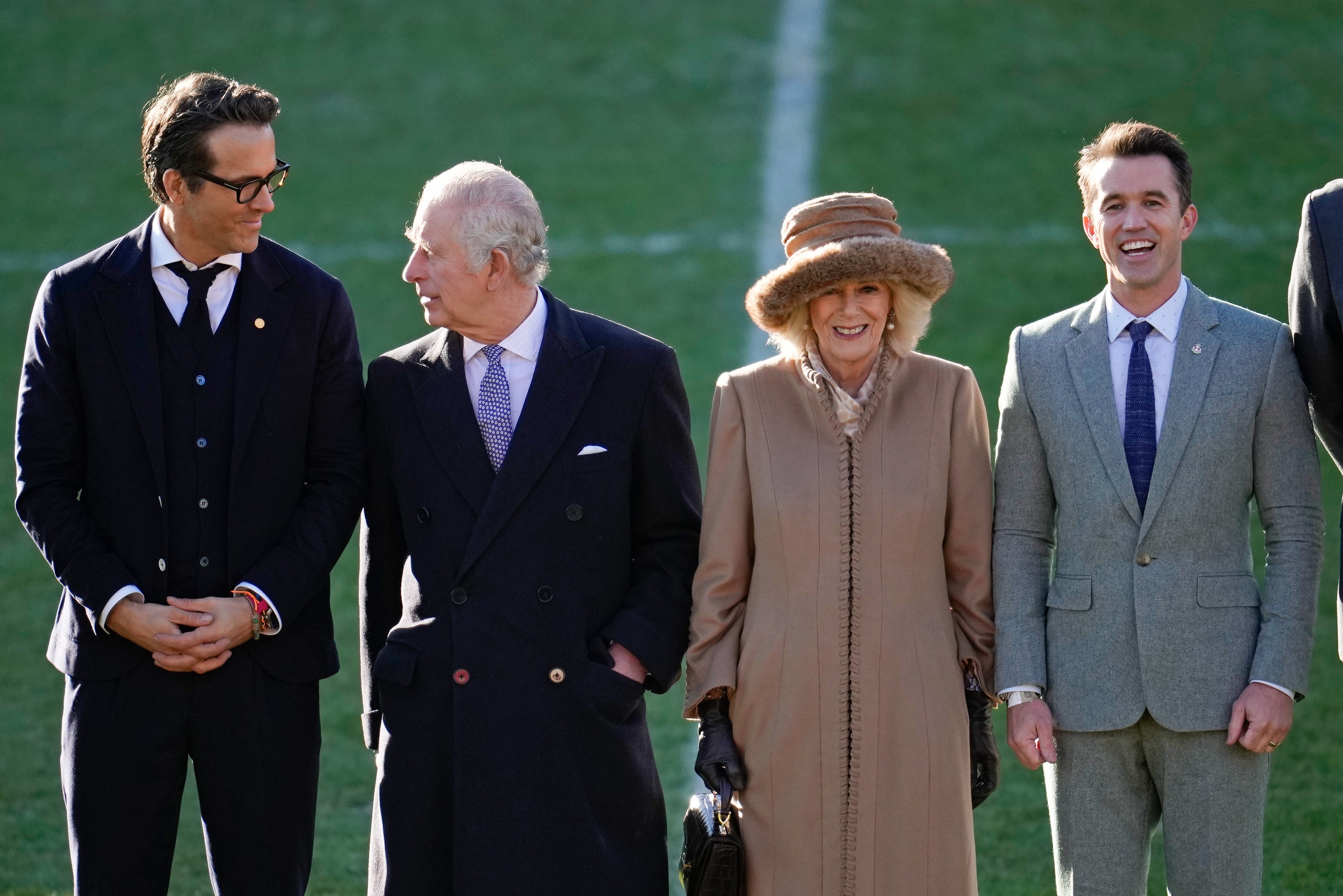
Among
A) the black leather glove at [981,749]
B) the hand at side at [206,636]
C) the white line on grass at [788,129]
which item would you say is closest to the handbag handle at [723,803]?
the black leather glove at [981,749]

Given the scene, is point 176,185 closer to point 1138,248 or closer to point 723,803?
point 723,803

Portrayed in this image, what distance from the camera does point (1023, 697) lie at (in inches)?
140

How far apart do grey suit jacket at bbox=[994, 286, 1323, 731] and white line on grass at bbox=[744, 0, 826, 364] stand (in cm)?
595

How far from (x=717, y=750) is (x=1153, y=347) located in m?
1.30

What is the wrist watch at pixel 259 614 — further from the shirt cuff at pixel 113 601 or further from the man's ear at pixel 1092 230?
the man's ear at pixel 1092 230

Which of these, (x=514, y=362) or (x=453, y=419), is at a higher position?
(x=514, y=362)

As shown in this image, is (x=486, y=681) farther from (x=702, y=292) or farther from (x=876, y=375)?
(x=702, y=292)

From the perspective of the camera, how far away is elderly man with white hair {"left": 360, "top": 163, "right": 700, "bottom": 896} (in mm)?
3674

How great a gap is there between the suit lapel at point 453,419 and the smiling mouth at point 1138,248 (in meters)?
1.48

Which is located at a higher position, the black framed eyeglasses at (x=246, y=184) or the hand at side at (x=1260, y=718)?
the black framed eyeglasses at (x=246, y=184)

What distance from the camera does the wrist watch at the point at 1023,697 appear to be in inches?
140

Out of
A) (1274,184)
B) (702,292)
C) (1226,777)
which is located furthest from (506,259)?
(1274,184)

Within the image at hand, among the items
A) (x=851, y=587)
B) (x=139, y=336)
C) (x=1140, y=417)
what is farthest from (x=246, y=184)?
(x=1140, y=417)

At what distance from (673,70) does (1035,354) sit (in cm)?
1064
